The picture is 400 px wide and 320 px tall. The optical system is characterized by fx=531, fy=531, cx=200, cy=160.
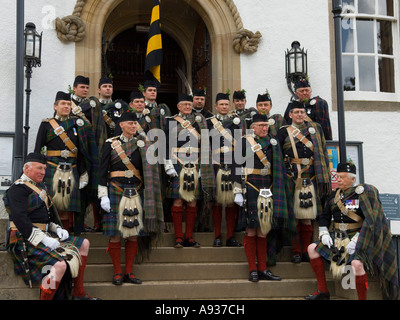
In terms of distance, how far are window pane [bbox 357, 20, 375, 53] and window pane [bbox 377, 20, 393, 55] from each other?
0.12 metres

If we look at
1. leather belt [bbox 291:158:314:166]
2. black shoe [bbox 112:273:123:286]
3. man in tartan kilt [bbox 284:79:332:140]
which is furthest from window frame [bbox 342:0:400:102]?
black shoe [bbox 112:273:123:286]

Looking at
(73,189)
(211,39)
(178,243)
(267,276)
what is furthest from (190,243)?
(211,39)

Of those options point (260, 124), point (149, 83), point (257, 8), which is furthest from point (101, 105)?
point (257, 8)

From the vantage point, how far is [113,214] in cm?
504

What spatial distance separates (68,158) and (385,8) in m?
5.90

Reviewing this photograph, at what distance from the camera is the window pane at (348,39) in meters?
8.38

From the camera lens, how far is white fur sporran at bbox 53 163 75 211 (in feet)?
17.3

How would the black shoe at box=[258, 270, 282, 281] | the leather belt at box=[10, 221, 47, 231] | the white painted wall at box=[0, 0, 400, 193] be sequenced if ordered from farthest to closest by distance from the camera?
the white painted wall at box=[0, 0, 400, 193] → the black shoe at box=[258, 270, 282, 281] → the leather belt at box=[10, 221, 47, 231]

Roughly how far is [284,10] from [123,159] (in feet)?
13.6

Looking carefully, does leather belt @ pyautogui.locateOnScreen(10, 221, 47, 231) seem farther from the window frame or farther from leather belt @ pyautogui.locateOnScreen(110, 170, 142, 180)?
Answer: the window frame

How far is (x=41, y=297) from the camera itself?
169 inches

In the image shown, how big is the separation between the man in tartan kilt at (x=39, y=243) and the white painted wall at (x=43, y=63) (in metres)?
2.57

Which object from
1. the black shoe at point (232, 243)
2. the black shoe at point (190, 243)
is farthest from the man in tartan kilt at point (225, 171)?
the black shoe at point (190, 243)

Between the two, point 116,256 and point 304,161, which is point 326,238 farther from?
point 116,256
